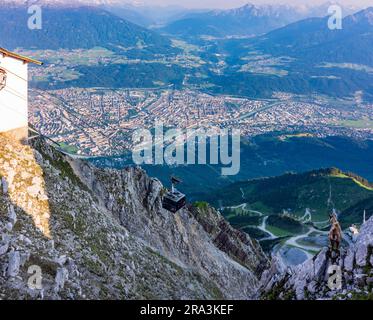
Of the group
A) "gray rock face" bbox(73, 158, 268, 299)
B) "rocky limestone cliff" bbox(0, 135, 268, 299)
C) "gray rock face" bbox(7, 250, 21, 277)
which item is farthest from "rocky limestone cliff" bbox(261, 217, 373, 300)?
"gray rock face" bbox(7, 250, 21, 277)

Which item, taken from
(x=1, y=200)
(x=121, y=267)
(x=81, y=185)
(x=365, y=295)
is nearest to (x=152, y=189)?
(x=81, y=185)

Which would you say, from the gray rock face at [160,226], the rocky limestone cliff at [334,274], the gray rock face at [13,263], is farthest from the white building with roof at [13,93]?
the rocky limestone cliff at [334,274]

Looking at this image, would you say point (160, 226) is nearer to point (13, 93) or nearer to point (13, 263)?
point (13, 93)

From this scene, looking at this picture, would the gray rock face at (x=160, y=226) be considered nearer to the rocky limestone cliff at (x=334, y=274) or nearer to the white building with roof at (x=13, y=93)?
the white building with roof at (x=13, y=93)

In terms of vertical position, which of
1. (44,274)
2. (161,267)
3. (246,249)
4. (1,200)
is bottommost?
(246,249)

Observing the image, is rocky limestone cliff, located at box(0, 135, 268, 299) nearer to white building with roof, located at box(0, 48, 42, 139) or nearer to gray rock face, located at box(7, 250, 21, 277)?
gray rock face, located at box(7, 250, 21, 277)

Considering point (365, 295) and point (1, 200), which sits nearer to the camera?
point (365, 295)

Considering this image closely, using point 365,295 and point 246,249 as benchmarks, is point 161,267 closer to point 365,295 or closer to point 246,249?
point 365,295
